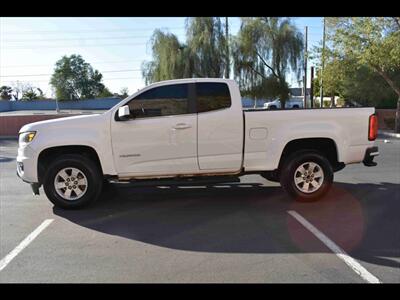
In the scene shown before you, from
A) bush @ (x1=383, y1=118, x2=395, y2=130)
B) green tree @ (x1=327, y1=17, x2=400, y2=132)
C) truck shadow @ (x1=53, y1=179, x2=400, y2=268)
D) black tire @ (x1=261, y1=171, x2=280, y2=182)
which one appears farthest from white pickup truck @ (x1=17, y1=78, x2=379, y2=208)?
bush @ (x1=383, y1=118, x2=395, y2=130)

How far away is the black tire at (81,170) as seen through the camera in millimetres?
6188

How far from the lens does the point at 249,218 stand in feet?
18.7

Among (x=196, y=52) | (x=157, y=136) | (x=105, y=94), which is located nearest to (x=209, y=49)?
(x=196, y=52)

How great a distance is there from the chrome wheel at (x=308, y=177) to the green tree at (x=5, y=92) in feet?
306

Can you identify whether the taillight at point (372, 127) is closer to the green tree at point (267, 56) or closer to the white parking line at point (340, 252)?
the white parking line at point (340, 252)

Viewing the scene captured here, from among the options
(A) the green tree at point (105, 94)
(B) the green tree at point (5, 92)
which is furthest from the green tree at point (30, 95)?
(A) the green tree at point (105, 94)

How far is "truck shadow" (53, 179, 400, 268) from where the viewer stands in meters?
4.61

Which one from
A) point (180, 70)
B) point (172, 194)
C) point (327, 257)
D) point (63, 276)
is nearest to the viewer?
point (63, 276)

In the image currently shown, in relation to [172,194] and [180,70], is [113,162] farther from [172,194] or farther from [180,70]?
[180,70]

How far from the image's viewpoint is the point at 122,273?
12.7 feet

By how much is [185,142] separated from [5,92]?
93834mm

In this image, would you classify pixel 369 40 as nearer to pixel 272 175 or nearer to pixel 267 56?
pixel 267 56
